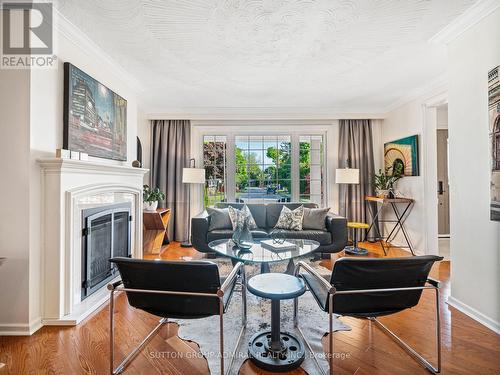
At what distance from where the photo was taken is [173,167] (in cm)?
490

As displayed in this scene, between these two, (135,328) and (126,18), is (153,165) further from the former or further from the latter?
(135,328)

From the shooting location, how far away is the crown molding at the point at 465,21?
6.49 feet

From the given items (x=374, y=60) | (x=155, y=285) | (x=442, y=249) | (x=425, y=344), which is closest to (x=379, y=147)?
(x=442, y=249)

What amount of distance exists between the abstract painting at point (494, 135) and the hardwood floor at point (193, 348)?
937 mm

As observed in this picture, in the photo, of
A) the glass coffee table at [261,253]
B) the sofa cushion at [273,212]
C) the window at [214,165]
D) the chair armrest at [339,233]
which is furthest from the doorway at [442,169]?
the window at [214,165]

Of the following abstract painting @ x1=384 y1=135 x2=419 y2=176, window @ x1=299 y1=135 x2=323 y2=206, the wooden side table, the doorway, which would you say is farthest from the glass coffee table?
the doorway

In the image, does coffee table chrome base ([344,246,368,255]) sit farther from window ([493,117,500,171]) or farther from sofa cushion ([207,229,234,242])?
window ([493,117,500,171])

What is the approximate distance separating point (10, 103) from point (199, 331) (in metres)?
2.21

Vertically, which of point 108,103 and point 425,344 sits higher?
point 108,103

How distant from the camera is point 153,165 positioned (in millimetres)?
4922

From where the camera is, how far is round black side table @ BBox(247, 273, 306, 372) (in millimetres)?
1590

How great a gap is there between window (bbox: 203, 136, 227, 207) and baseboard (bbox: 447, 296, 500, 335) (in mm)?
3714

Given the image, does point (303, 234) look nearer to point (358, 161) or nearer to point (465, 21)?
point (358, 161)

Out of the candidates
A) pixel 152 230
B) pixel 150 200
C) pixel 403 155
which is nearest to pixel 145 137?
pixel 150 200
